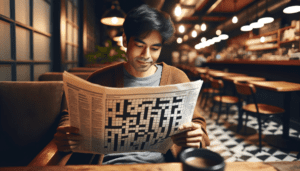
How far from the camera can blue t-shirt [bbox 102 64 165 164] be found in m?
0.85

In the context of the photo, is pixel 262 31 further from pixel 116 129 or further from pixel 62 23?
pixel 116 129

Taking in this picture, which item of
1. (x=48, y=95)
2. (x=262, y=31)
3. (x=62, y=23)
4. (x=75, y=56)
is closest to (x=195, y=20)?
(x=262, y=31)

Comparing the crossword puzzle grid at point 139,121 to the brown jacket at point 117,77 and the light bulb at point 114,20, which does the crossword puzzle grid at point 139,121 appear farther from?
the light bulb at point 114,20

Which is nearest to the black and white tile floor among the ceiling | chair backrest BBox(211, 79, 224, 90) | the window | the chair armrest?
chair backrest BBox(211, 79, 224, 90)

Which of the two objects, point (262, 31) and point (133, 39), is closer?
point (133, 39)

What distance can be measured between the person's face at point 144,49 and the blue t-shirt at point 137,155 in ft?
0.42

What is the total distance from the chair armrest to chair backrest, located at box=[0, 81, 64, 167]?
56 centimetres

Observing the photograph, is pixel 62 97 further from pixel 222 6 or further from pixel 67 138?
→ pixel 222 6

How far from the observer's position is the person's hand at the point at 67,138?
652 mm

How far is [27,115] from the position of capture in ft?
4.14

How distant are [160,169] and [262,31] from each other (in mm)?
9390

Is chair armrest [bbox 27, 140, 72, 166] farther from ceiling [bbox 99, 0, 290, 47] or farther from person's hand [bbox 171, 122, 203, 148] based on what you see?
ceiling [bbox 99, 0, 290, 47]

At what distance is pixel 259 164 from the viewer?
21.2 inches

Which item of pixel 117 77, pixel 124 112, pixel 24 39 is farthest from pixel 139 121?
pixel 24 39
